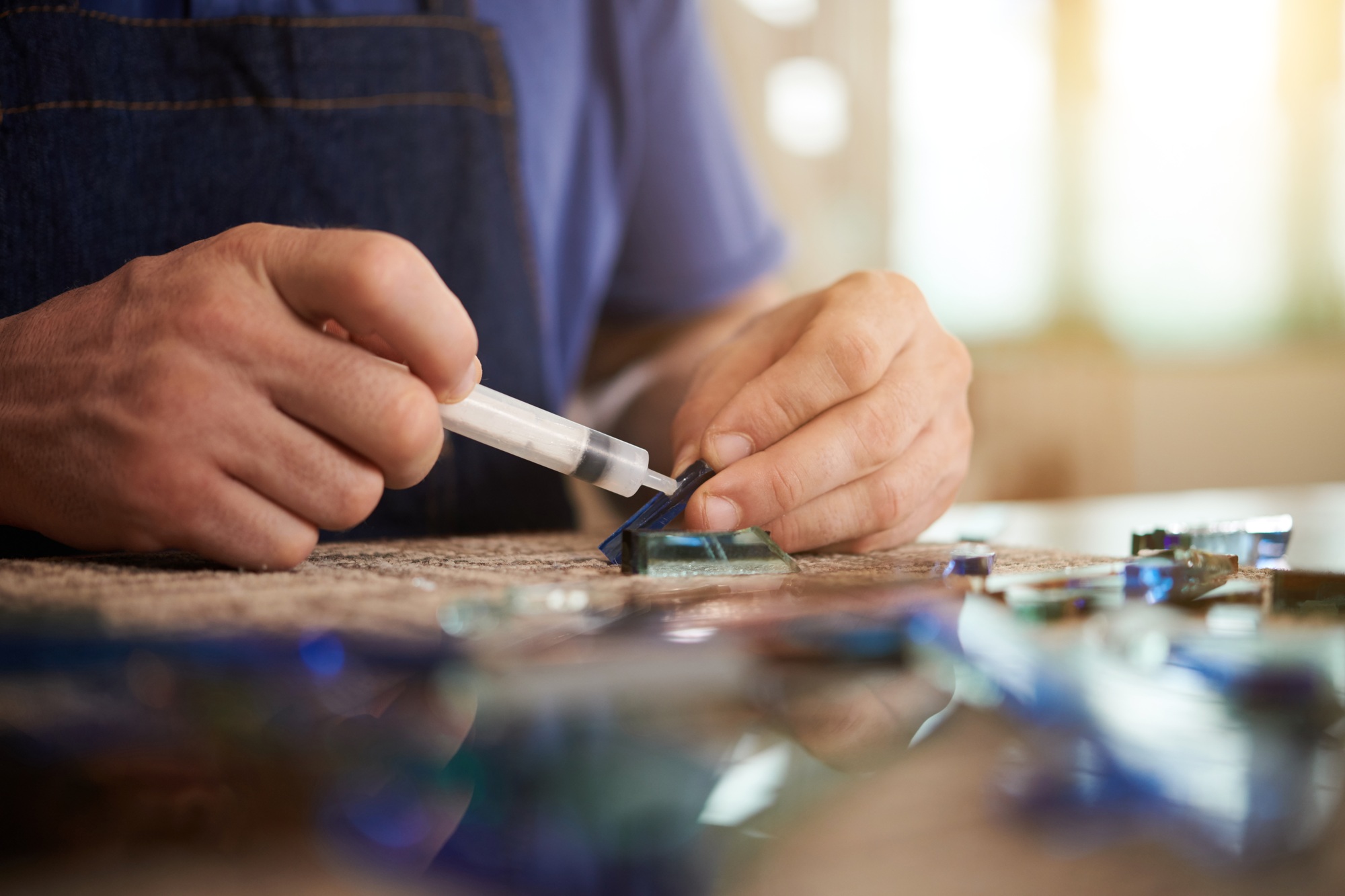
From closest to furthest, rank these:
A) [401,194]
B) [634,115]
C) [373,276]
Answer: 1. [373,276]
2. [401,194]
3. [634,115]

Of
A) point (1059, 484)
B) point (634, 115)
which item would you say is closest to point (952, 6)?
point (1059, 484)

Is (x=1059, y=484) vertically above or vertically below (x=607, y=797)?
below

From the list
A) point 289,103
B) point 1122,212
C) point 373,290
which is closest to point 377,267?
point 373,290

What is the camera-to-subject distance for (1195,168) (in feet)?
10.1

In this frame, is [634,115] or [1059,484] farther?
[1059,484]

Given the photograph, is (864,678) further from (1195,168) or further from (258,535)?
(1195,168)

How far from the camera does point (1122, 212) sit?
3.13m

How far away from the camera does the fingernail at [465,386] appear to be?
1.43 feet

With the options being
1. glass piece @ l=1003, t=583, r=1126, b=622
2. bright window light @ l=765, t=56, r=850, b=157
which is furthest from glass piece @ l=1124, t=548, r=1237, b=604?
bright window light @ l=765, t=56, r=850, b=157

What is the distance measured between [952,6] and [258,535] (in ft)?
10.7

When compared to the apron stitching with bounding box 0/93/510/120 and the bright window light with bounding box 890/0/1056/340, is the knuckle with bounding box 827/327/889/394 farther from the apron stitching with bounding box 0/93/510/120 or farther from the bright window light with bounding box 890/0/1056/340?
the bright window light with bounding box 890/0/1056/340

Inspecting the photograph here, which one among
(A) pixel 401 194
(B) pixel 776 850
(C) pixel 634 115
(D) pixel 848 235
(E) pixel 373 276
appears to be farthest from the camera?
(D) pixel 848 235

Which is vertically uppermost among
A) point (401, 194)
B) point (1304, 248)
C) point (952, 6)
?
point (952, 6)

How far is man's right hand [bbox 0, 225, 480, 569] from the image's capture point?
392 mm
